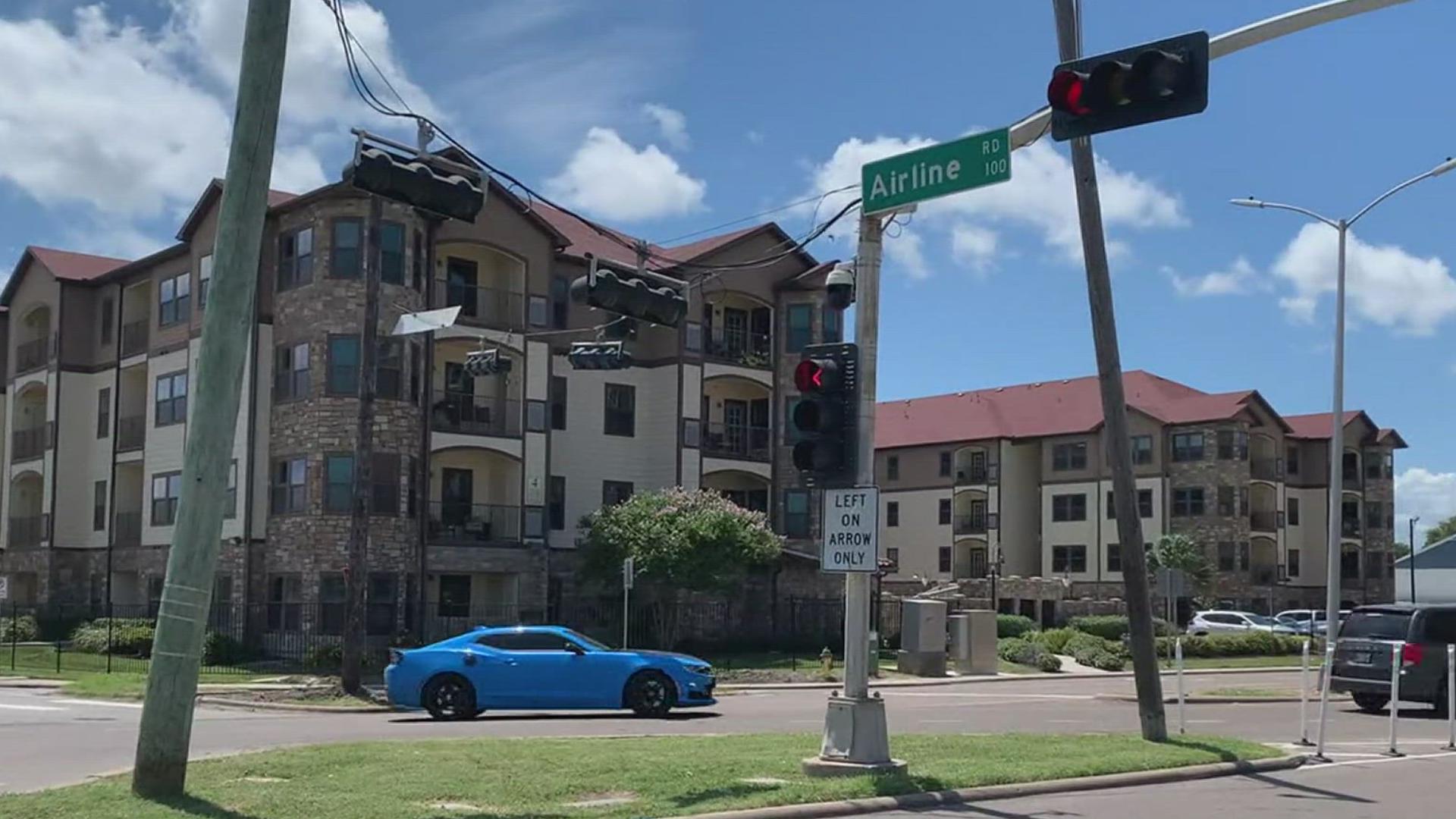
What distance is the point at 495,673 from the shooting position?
910 inches

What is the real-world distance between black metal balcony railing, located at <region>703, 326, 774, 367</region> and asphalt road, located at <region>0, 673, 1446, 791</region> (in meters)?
18.7

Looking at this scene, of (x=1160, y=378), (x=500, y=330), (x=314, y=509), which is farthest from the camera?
(x=1160, y=378)

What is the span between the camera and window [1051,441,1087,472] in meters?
73.1

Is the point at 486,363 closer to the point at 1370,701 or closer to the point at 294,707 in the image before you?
the point at 294,707

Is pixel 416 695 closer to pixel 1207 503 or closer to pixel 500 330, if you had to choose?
pixel 500 330

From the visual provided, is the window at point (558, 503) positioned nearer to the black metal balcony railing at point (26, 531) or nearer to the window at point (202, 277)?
the window at point (202, 277)

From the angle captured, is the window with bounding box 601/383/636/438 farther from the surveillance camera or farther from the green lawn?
the surveillance camera

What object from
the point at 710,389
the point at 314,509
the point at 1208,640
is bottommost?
the point at 1208,640

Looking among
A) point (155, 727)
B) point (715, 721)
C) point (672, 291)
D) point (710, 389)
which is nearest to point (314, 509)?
point (710, 389)

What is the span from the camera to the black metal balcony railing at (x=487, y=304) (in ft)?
141

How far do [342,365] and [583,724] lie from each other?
19701 millimetres

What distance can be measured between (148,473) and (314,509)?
9.57 m

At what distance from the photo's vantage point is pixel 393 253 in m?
39.9

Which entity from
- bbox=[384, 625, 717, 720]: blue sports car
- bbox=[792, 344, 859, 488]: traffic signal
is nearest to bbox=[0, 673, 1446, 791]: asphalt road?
bbox=[384, 625, 717, 720]: blue sports car
